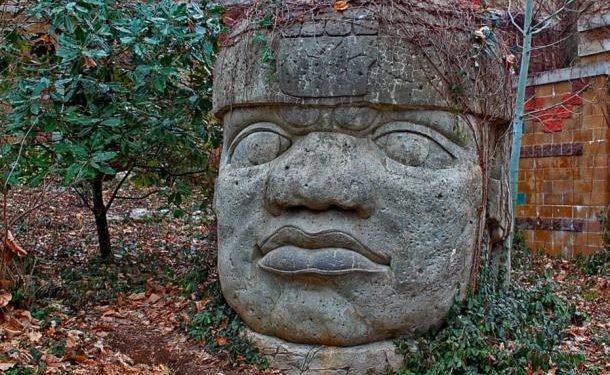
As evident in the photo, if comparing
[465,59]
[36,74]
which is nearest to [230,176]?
[465,59]

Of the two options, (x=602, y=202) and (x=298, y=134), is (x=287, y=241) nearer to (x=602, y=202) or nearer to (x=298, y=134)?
(x=298, y=134)

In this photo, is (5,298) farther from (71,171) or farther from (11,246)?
(71,171)

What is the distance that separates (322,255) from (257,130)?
851 millimetres

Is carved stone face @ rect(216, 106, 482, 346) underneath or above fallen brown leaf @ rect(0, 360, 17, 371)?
above

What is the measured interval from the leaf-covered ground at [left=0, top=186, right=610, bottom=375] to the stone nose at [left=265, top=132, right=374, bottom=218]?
1.00 meters

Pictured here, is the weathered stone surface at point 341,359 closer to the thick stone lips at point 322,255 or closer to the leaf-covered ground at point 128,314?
the leaf-covered ground at point 128,314

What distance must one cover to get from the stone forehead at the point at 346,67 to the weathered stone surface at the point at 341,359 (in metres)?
1.35

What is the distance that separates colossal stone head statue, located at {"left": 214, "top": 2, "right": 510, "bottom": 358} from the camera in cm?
341

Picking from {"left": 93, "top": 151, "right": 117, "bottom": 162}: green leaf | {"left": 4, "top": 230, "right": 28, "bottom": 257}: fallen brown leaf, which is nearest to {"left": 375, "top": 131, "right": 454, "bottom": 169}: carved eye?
{"left": 93, "top": 151, "right": 117, "bottom": 162}: green leaf

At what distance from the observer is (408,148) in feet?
11.5

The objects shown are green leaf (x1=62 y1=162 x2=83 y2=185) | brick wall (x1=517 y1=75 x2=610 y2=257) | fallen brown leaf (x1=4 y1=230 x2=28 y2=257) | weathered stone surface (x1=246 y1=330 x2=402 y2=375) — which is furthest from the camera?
brick wall (x1=517 y1=75 x2=610 y2=257)

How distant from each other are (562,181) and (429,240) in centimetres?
507

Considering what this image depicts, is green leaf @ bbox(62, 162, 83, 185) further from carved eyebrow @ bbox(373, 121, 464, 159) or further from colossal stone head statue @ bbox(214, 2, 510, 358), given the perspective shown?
carved eyebrow @ bbox(373, 121, 464, 159)

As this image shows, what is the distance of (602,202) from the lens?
7.39 m
